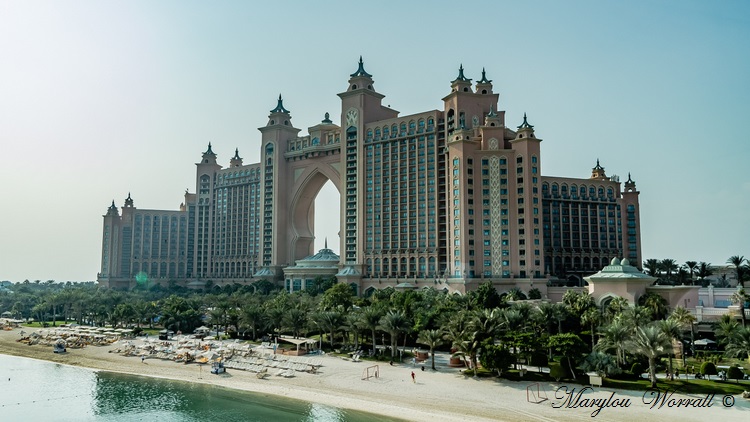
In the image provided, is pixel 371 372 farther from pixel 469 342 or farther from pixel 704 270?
pixel 704 270

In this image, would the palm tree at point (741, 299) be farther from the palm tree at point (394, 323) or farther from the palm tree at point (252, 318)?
the palm tree at point (252, 318)

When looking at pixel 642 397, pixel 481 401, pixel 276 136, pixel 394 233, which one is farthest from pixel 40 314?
pixel 642 397

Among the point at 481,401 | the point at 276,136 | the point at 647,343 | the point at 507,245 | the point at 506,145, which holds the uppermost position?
the point at 276,136

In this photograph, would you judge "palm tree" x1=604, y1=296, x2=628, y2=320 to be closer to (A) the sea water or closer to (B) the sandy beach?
(B) the sandy beach

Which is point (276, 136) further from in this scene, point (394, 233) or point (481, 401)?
point (481, 401)

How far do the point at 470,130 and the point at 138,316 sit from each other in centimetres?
6966

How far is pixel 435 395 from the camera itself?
176 feet

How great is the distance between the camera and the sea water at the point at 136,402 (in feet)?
173

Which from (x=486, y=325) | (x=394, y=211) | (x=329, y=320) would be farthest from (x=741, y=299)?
(x=394, y=211)

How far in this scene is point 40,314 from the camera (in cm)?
12925

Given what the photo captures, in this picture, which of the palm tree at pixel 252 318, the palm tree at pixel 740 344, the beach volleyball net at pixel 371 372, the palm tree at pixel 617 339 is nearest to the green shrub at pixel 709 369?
the palm tree at pixel 740 344
